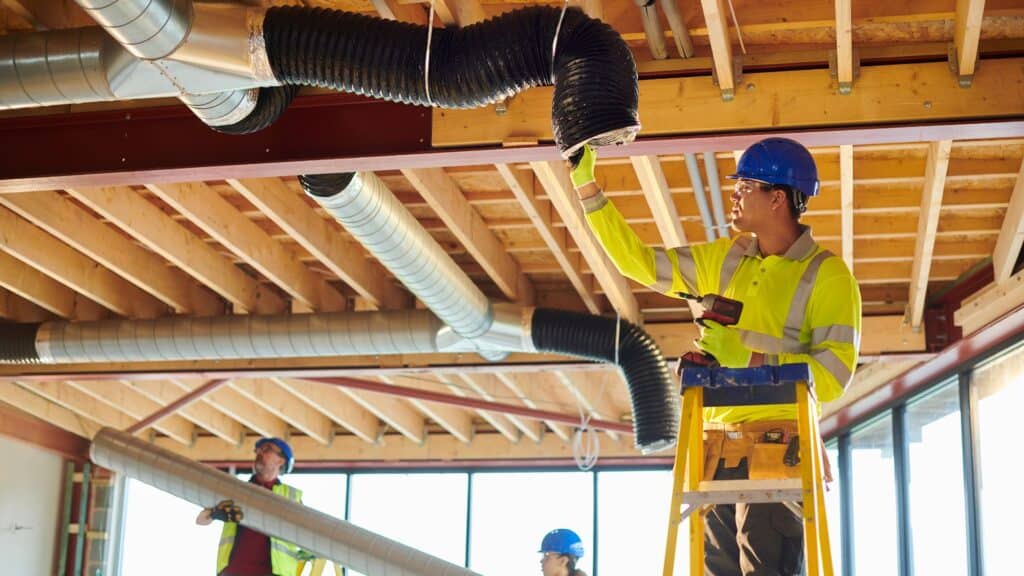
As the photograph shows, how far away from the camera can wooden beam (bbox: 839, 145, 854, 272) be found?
577 centimetres

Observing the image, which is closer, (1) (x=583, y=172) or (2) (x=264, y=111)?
(1) (x=583, y=172)

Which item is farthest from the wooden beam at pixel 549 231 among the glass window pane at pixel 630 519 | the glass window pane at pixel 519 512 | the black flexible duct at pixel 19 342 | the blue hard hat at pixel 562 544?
the glass window pane at pixel 519 512

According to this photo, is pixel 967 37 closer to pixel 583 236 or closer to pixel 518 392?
pixel 583 236

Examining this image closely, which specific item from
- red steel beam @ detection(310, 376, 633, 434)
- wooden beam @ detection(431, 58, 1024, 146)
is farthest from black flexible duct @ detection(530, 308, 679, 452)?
wooden beam @ detection(431, 58, 1024, 146)

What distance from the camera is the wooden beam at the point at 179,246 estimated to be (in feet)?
22.8

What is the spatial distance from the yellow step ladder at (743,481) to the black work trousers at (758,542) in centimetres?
19

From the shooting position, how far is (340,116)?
5.56 meters

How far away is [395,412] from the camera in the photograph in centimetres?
1180

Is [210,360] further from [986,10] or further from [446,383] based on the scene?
[986,10]

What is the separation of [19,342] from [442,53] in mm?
5080

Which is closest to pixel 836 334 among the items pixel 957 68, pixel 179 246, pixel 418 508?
pixel 957 68

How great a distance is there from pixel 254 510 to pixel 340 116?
3120 mm

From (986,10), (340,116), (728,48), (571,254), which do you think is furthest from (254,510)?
(986,10)

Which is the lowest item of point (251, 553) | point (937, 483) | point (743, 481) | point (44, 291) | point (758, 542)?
point (758, 542)
